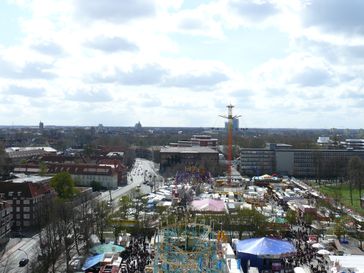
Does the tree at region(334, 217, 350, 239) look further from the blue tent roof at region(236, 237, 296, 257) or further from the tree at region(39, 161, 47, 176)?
the tree at region(39, 161, 47, 176)

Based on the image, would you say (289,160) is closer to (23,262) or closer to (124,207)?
(124,207)

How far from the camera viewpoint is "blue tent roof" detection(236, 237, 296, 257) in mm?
25812

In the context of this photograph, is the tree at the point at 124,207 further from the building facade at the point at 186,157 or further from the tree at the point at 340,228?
the building facade at the point at 186,157

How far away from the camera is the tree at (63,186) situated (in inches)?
1745

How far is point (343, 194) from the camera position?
179 ft

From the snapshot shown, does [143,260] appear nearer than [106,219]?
Yes

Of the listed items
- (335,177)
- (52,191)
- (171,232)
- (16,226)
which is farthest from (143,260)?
(335,177)

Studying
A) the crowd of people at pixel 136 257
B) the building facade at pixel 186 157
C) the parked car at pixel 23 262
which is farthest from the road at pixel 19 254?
the building facade at pixel 186 157

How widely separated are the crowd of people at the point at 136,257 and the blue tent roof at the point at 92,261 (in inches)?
48.4

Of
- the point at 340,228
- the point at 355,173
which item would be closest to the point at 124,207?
the point at 340,228

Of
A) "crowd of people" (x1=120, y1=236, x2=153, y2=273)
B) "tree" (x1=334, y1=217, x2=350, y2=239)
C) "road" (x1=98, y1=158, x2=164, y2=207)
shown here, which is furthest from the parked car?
"tree" (x1=334, y1=217, x2=350, y2=239)

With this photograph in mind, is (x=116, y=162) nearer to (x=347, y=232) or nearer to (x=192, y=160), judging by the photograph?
(x=192, y=160)

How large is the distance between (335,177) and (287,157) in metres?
8.29

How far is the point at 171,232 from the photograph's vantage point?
78.3 ft
